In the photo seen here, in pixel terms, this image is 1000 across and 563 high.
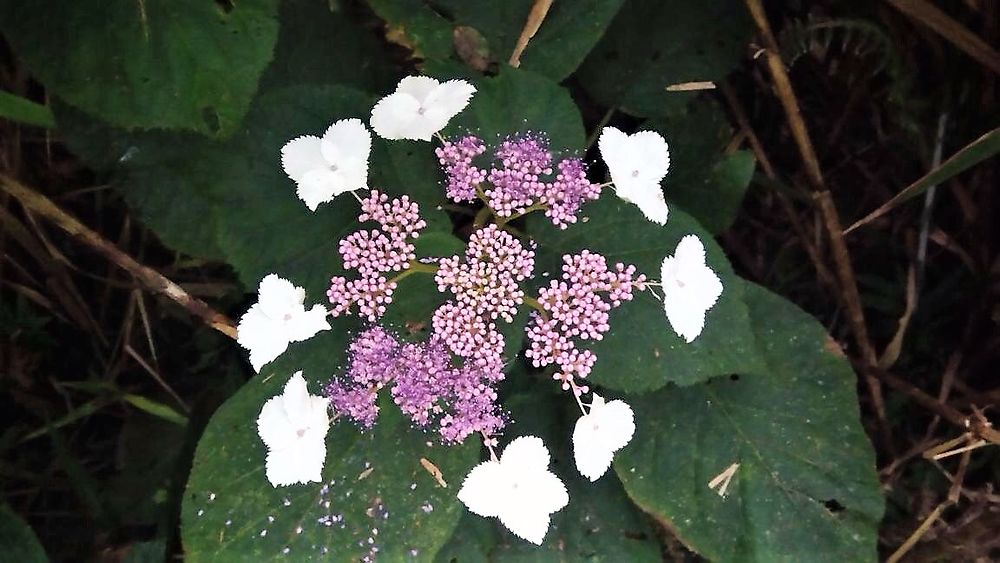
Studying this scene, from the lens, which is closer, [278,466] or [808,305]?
[278,466]

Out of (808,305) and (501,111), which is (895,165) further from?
(501,111)

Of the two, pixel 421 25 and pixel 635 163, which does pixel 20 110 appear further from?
pixel 635 163

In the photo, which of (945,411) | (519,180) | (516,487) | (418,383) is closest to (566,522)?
(516,487)

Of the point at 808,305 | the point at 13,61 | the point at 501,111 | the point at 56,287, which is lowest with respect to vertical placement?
the point at 56,287

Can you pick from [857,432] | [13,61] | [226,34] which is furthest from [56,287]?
[857,432]

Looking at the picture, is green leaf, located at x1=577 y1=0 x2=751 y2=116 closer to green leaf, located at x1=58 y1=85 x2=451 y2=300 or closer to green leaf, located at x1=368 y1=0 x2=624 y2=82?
green leaf, located at x1=368 y1=0 x2=624 y2=82
